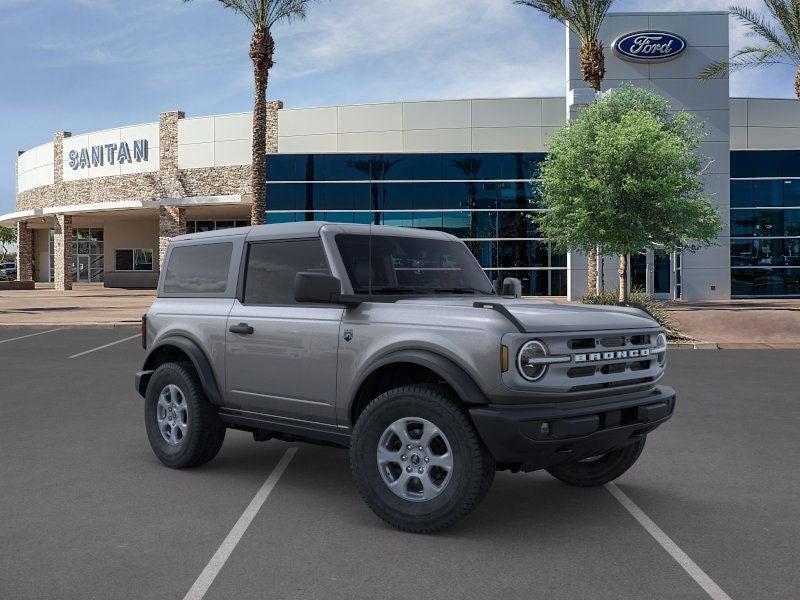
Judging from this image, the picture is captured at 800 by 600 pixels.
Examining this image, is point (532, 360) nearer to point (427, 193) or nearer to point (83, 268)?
point (427, 193)

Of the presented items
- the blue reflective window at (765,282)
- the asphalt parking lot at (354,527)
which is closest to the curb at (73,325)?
the asphalt parking lot at (354,527)

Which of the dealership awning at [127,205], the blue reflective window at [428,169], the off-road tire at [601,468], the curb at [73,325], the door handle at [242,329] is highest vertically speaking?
the blue reflective window at [428,169]

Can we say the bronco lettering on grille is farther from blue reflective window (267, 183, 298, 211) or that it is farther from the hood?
blue reflective window (267, 183, 298, 211)

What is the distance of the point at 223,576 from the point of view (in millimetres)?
4152

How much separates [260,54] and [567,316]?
82.6ft

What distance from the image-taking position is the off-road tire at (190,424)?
6.26 meters

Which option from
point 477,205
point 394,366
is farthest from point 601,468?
point 477,205

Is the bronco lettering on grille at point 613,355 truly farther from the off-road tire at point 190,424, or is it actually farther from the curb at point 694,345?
the curb at point 694,345

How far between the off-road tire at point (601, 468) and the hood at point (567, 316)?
94 centimetres

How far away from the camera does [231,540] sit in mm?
4738

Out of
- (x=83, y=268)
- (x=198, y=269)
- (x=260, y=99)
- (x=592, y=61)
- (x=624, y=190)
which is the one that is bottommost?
(x=198, y=269)

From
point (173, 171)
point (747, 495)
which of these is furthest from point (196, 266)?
point (173, 171)

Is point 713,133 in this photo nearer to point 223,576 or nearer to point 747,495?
point 747,495

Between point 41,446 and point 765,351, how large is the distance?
14558mm
